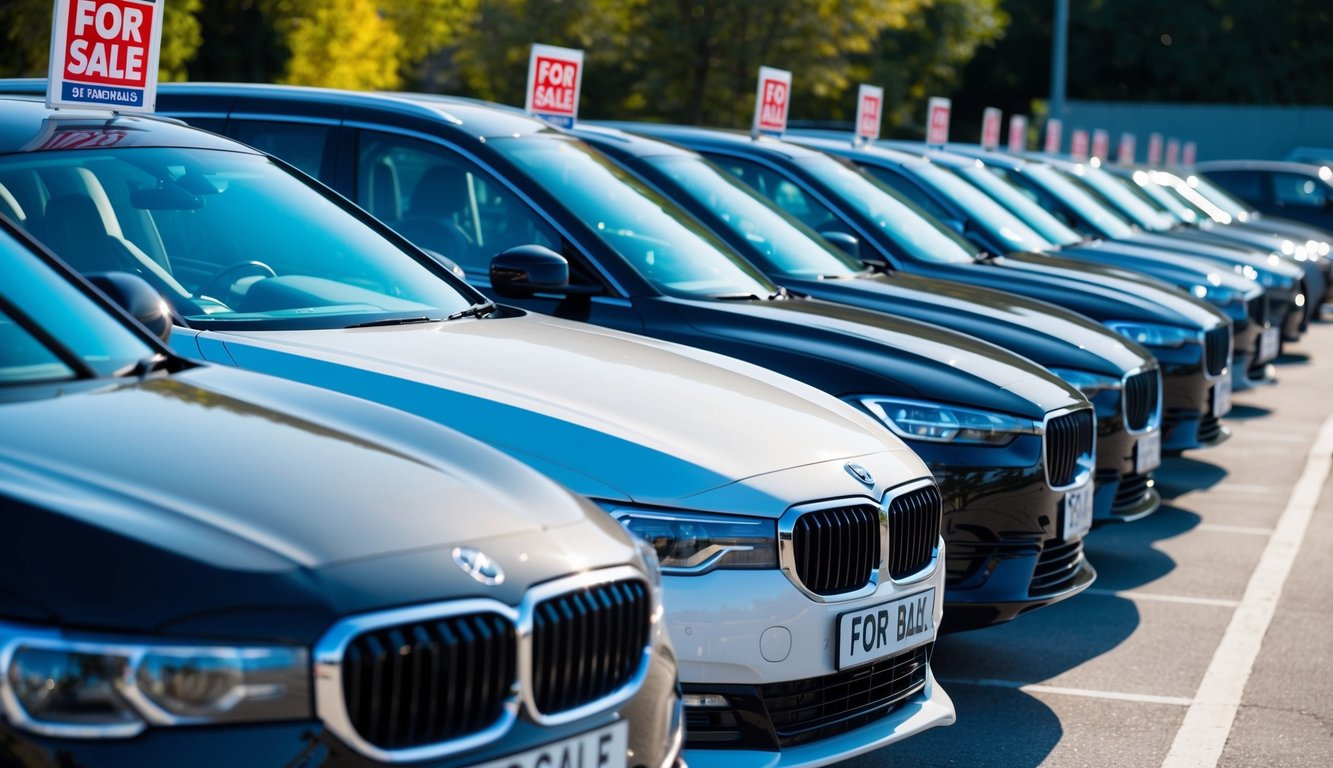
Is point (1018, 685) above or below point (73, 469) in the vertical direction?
below

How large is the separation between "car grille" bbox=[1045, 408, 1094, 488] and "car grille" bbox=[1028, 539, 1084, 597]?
0.70 ft

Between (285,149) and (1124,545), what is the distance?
465cm

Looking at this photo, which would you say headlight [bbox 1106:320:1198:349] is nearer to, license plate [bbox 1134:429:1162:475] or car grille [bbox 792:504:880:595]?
license plate [bbox 1134:429:1162:475]

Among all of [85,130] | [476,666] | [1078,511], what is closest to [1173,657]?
[1078,511]

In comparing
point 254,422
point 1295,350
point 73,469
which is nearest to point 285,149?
point 254,422

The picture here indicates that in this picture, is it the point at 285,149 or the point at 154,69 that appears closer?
the point at 154,69

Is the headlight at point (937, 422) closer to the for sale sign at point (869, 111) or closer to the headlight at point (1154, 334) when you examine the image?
the headlight at point (1154, 334)

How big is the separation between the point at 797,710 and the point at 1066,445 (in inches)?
92.6

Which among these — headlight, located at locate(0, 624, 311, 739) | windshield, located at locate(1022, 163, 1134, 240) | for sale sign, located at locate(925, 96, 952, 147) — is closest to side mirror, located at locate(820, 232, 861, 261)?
headlight, located at locate(0, 624, 311, 739)

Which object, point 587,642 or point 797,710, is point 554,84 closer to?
point 797,710

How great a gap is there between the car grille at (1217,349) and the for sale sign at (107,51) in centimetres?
597

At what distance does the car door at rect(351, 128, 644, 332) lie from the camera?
6.04 metres

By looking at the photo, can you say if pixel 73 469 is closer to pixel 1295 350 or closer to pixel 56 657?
pixel 56 657

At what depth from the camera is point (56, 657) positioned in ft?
7.47
